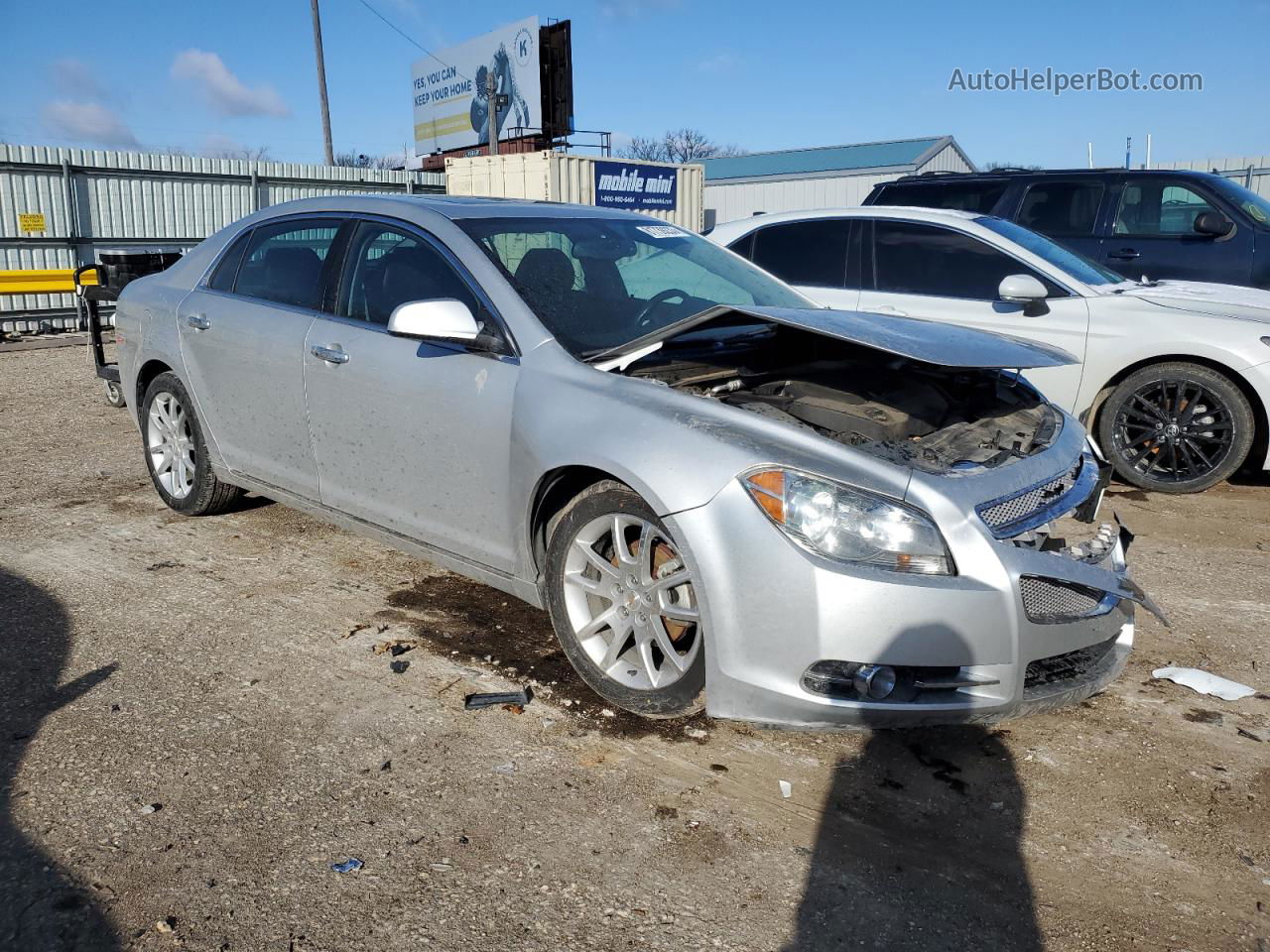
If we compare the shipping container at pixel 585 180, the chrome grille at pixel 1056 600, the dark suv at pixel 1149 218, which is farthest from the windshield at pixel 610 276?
the shipping container at pixel 585 180

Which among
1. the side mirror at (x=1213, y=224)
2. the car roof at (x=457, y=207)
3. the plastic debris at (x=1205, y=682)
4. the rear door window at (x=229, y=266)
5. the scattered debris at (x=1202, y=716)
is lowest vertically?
the scattered debris at (x=1202, y=716)

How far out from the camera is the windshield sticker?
4527 mm

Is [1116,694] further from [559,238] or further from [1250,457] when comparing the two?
[1250,457]

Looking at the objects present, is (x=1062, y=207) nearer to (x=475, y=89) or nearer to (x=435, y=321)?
(x=435, y=321)

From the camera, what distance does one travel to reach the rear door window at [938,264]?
6.57m

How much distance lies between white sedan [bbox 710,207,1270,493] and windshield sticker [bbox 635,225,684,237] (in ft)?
7.58

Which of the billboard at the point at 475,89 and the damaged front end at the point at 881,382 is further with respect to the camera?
the billboard at the point at 475,89

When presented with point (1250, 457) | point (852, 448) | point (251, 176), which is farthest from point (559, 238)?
point (251, 176)

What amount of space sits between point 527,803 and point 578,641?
656 mm

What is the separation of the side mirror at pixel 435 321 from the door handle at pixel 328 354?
703 mm

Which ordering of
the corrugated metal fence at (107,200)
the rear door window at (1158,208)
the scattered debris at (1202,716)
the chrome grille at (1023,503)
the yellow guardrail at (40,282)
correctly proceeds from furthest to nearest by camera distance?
the corrugated metal fence at (107,200) → the yellow guardrail at (40,282) → the rear door window at (1158,208) → the scattered debris at (1202,716) → the chrome grille at (1023,503)

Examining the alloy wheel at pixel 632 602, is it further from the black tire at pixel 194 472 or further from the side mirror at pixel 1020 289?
the side mirror at pixel 1020 289

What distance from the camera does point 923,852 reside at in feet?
8.71

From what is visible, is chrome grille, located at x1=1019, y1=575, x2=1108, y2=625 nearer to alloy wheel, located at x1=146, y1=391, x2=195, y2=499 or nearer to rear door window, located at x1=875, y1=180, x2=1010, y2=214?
alloy wheel, located at x1=146, y1=391, x2=195, y2=499
